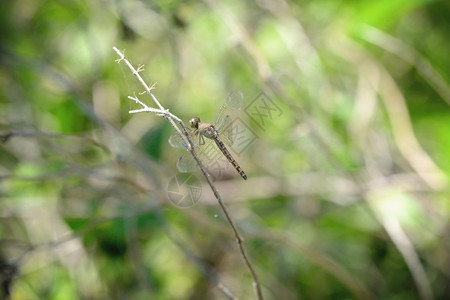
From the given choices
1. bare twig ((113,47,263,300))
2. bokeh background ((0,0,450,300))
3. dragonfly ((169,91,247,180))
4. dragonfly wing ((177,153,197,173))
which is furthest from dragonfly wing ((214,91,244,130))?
bare twig ((113,47,263,300))

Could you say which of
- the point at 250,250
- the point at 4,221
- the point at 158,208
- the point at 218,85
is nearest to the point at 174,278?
the point at 250,250

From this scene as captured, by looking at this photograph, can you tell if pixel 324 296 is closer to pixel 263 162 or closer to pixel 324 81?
pixel 263 162

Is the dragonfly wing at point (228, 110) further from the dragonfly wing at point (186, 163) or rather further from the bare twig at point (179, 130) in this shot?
the bare twig at point (179, 130)

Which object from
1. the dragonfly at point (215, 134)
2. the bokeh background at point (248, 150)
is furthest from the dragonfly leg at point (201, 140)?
the bokeh background at point (248, 150)

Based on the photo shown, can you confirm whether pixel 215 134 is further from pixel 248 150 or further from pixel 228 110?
A: pixel 248 150

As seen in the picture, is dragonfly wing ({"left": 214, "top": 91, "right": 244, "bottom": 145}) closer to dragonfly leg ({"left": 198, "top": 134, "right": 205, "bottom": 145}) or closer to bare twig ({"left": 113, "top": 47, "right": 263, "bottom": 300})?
dragonfly leg ({"left": 198, "top": 134, "right": 205, "bottom": 145})
